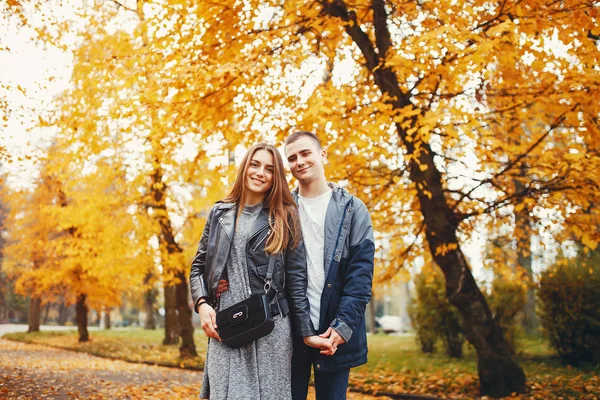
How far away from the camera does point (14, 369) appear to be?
8234mm

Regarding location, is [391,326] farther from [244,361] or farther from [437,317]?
[244,361]

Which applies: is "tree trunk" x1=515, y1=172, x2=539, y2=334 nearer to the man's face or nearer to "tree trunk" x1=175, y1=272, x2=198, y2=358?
the man's face

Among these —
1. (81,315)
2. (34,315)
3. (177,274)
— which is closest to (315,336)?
(177,274)

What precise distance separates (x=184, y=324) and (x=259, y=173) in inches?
414

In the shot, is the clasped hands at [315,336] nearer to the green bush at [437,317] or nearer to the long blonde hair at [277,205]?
the long blonde hair at [277,205]

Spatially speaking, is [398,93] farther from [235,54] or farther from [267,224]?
[267,224]

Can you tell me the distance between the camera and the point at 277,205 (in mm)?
2705

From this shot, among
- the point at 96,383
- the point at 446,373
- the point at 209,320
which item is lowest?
the point at 446,373

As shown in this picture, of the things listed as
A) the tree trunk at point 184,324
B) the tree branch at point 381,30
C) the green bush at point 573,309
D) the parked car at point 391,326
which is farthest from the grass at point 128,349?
the parked car at point 391,326

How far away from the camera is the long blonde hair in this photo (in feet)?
8.37

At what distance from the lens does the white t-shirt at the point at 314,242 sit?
2.66 meters

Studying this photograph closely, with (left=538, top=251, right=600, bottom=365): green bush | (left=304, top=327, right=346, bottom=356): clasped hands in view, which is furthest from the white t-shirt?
(left=538, top=251, right=600, bottom=365): green bush

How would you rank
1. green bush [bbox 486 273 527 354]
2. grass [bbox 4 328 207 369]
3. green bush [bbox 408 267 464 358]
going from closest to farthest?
green bush [bbox 486 273 527 354] < green bush [bbox 408 267 464 358] < grass [bbox 4 328 207 369]

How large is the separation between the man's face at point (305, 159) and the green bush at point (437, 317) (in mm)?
7881
